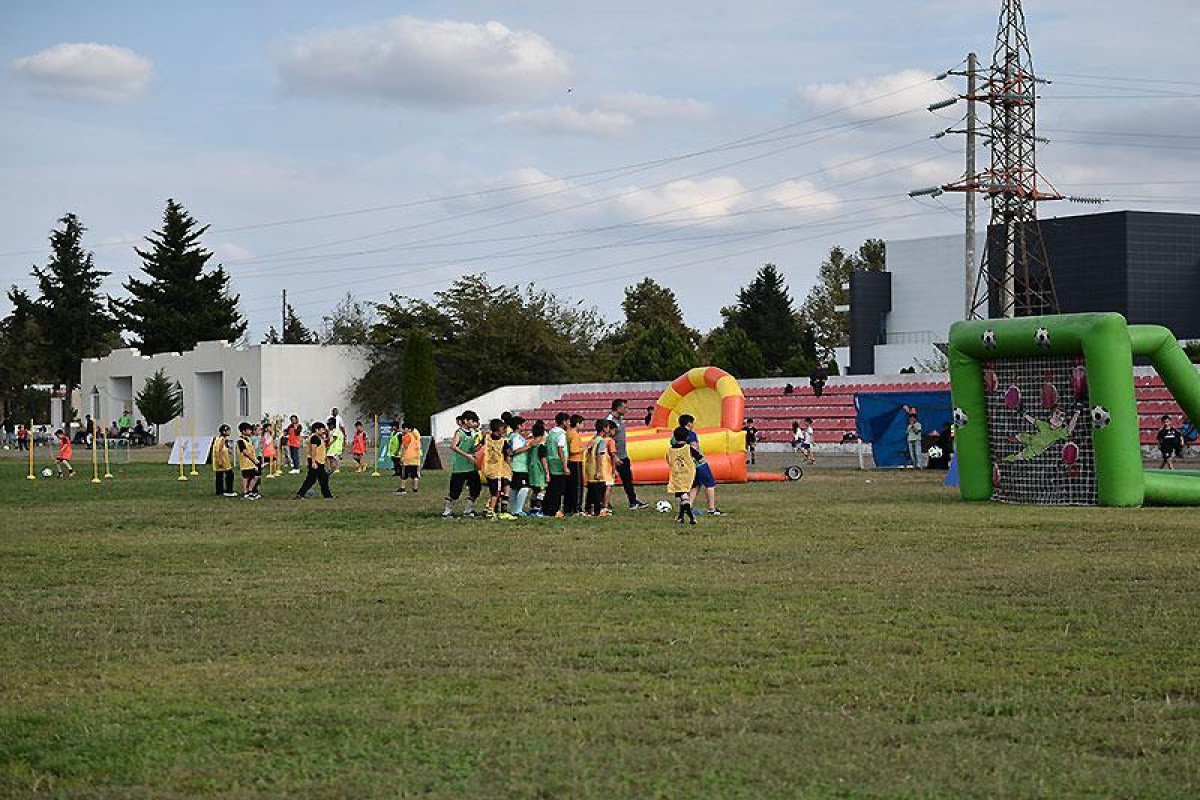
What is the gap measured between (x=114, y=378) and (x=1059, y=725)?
253 feet

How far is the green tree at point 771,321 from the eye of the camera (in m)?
88.4

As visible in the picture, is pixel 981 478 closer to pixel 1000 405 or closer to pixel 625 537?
pixel 1000 405

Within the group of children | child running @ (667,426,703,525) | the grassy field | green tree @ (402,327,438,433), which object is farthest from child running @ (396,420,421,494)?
green tree @ (402,327,438,433)

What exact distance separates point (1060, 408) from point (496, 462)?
8.55 m

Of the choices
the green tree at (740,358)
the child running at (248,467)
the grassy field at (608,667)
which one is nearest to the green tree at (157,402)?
the green tree at (740,358)

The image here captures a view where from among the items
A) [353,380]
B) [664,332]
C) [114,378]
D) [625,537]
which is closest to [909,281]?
[664,332]

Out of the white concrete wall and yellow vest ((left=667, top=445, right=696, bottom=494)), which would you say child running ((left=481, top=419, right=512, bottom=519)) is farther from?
the white concrete wall

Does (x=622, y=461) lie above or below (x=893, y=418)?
below

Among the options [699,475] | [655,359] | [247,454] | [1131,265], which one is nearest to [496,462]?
[699,475]

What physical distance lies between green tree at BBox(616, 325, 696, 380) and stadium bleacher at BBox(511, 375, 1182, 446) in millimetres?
9184

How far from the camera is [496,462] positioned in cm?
2180

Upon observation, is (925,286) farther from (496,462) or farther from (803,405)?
(496,462)

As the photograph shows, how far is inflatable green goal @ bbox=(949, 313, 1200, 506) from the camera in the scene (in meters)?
23.1

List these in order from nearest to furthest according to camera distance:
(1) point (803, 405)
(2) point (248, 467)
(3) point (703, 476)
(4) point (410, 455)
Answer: (3) point (703, 476) → (2) point (248, 467) → (4) point (410, 455) → (1) point (803, 405)
